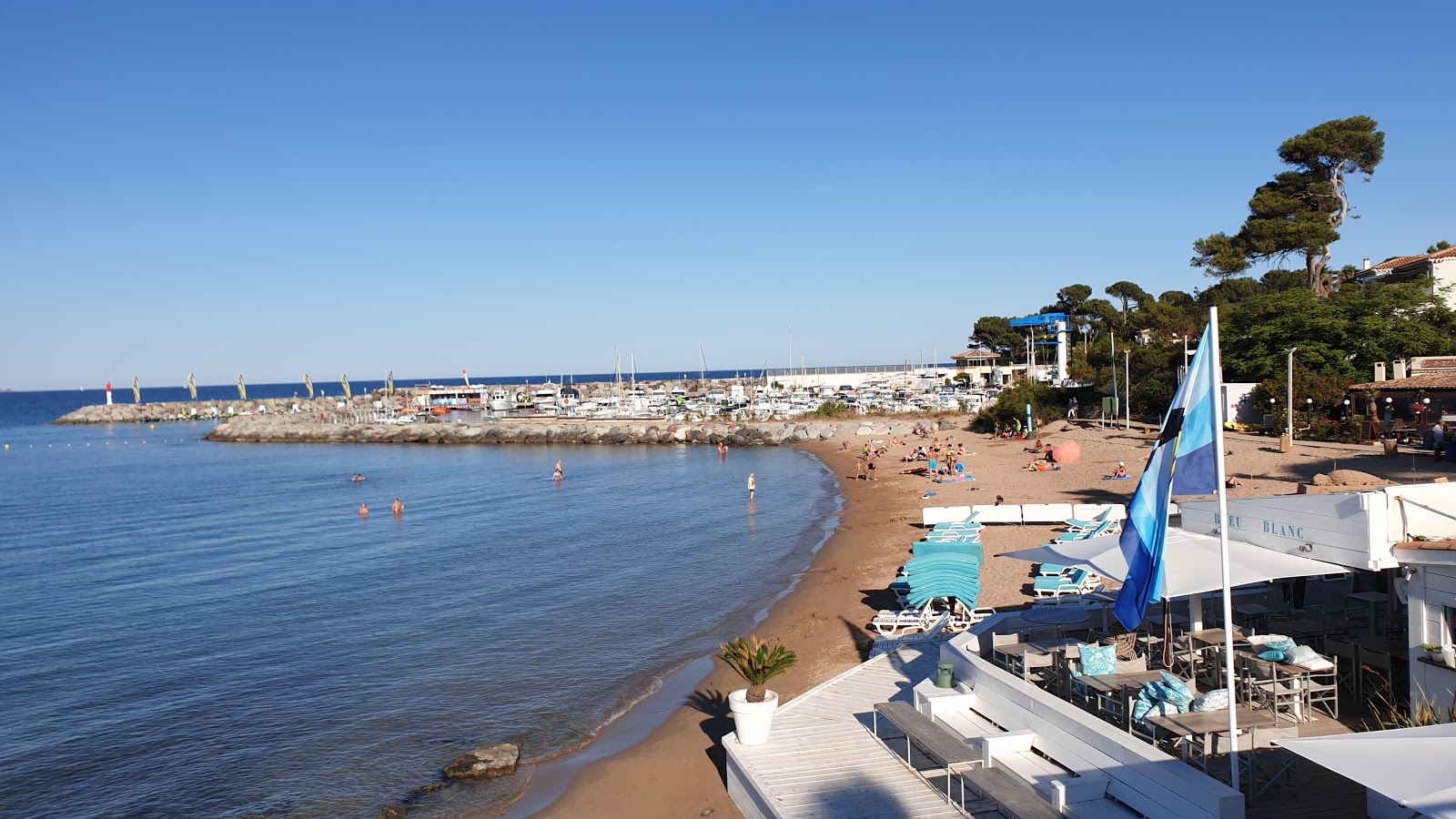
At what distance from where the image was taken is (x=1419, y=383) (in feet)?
80.5

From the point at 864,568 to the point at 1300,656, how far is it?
1406cm

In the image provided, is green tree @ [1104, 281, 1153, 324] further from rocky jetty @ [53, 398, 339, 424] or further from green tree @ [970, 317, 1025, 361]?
rocky jetty @ [53, 398, 339, 424]

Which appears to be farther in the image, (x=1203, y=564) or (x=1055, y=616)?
(x=1055, y=616)

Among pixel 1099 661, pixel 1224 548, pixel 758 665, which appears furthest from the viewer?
pixel 758 665

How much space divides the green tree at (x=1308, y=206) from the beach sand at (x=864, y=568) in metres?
9.00

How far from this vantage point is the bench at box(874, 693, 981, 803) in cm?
809

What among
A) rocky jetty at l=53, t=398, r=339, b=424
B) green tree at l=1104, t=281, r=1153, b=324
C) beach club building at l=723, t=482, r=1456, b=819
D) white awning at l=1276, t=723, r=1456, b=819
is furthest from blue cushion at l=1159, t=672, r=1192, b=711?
rocky jetty at l=53, t=398, r=339, b=424

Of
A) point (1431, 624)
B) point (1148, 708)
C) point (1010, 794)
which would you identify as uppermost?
point (1431, 624)

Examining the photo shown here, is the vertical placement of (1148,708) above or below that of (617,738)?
above

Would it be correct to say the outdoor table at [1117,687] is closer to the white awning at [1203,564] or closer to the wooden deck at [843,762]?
the white awning at [1203,564]

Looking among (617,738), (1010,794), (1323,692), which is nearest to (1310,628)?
(1323,692)

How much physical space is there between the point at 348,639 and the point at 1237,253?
126ft

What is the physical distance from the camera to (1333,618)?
920 centimetres

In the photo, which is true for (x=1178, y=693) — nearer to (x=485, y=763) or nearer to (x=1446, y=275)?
(x=485, y=763)
